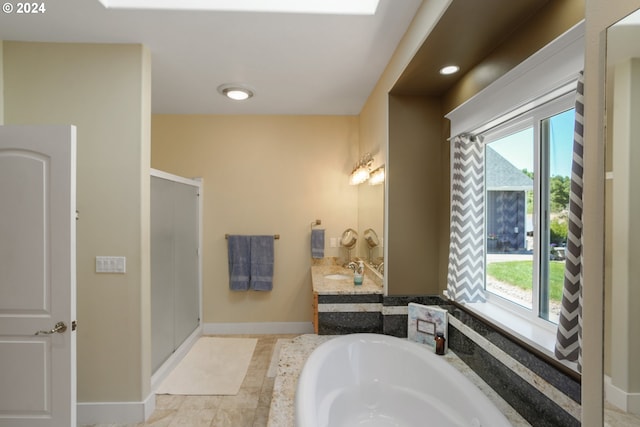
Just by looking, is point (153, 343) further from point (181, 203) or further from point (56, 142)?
point (56, 142)

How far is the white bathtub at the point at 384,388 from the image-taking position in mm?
1531

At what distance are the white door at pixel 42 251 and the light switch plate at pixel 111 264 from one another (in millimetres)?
431

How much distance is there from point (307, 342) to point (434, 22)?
2.14 meters

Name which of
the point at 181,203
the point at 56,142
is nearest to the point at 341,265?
the point at 181,203

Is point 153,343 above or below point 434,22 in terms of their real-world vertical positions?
below

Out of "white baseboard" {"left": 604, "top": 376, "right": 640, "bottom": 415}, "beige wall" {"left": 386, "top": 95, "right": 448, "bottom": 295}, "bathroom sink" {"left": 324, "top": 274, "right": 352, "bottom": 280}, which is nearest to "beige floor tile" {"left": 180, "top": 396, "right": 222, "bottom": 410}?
"bathroom sink" {"left": 324, "top": 274, "right": 352, "bottom": 280}

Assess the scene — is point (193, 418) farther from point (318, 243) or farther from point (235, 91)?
point (235, 91)

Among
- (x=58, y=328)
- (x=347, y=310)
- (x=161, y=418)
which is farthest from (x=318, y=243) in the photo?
(x=58, y=328)

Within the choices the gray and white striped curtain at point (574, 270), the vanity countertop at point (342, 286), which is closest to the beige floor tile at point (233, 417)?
the vanity countertop at point (342, 286)

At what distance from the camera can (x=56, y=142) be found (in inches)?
62.9

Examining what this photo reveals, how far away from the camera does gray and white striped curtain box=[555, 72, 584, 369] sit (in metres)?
1.03

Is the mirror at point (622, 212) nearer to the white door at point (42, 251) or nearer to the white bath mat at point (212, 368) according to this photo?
the white door at point (42, 251)

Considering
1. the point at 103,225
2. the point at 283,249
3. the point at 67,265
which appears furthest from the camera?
the point at 283,249

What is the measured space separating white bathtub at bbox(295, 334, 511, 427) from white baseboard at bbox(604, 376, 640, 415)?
0.97 m
